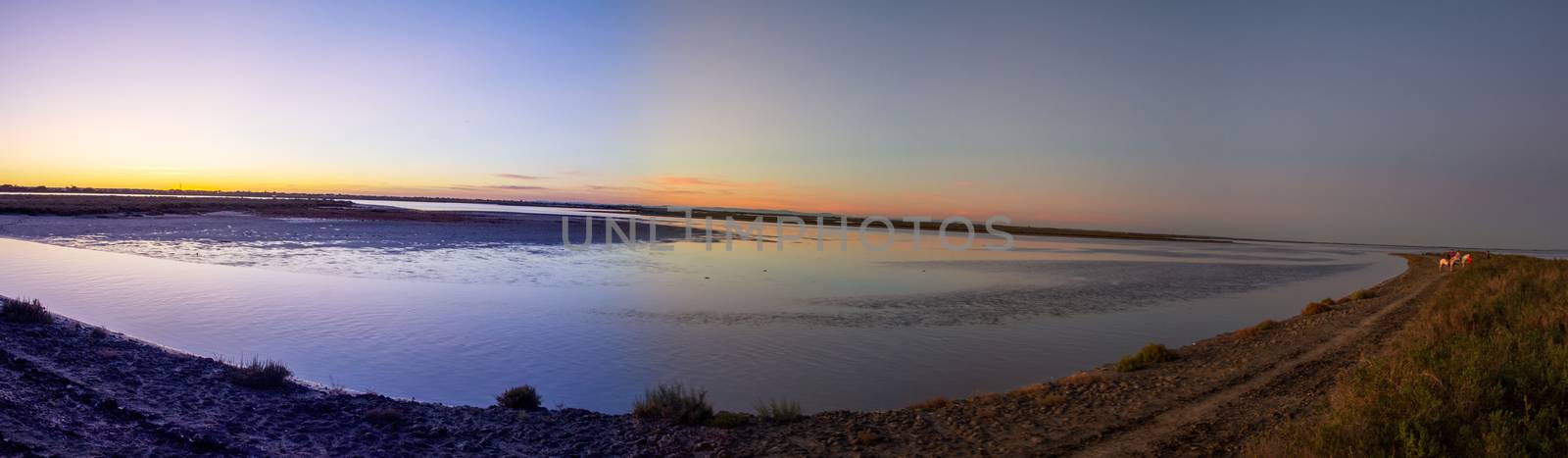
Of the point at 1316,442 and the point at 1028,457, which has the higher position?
the point at 1316,442

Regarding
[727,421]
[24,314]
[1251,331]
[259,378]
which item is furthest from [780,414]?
[24,314]

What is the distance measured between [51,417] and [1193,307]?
2146 centimetres

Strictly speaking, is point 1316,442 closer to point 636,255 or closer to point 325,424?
point 325,424

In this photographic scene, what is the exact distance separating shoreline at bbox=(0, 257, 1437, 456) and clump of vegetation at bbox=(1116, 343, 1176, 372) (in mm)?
1104

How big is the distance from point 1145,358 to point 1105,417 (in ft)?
11.7

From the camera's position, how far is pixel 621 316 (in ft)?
47.8

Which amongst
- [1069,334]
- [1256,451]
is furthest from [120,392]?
[1069,334]

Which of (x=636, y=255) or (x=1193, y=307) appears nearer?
(x=1193, y=307)

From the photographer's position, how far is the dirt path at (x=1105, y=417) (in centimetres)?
653

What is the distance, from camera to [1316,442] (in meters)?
4.64

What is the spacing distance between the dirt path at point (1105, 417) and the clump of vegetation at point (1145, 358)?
0.16 m

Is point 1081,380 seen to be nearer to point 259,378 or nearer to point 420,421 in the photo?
point 420,421

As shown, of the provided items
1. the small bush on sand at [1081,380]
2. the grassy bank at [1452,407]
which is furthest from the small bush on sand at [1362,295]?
the small bush on sand at [1081,380]

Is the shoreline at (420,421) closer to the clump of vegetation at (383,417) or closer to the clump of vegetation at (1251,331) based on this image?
the clump of vegetation at (383,417)
